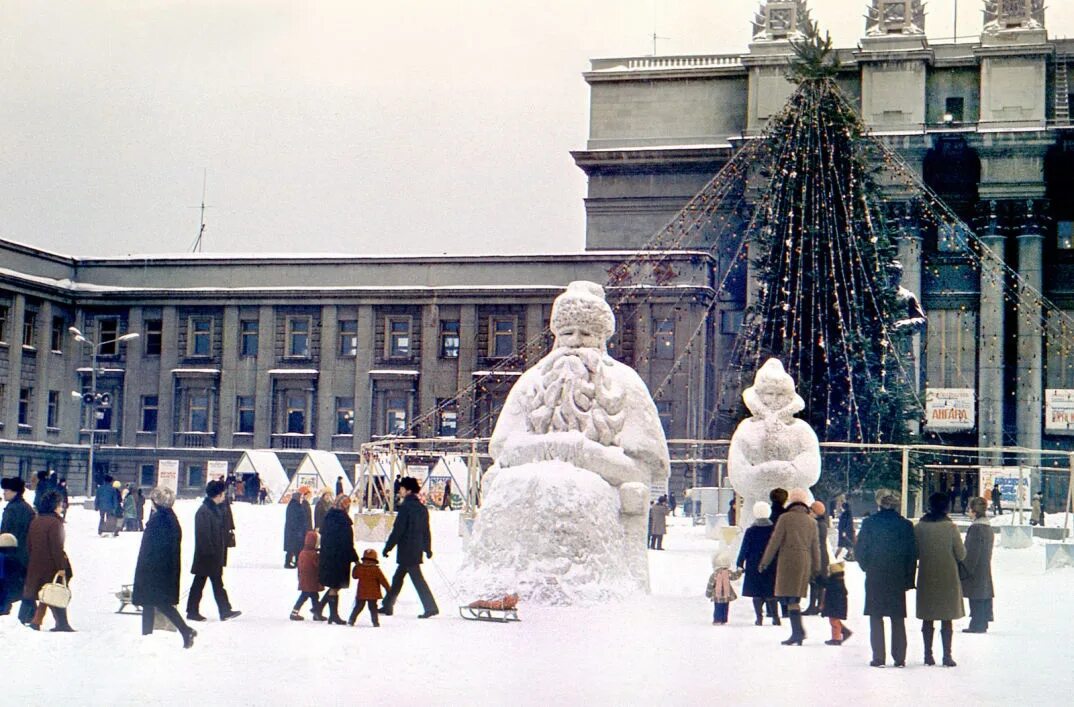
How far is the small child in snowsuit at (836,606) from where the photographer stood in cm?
1424

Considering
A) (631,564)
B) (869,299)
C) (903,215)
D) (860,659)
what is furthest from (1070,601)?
(903,215)

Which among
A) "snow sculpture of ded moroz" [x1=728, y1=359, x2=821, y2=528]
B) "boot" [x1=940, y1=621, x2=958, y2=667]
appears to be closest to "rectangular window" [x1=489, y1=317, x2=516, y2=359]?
"snow sculpture of ded moroz" [x1=728, y1=359, x2=821, y2=528]

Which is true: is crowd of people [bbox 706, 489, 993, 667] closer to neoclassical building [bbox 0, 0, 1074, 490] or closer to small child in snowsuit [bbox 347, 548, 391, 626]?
small child in snowsuit [bbox 347, 548, 391, 626]

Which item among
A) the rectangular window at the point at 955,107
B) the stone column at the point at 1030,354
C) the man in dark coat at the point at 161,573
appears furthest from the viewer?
the rectangular window at the point at 955,107

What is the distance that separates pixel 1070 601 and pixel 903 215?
38.0m

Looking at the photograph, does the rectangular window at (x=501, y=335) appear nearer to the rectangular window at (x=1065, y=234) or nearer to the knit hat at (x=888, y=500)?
the rectangular window at (x=1065, y=234)

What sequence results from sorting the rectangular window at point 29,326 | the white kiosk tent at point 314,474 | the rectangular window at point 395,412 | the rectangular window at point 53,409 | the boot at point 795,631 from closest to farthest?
the boot at point 795,631 < the white kiosk tent at point 314,474 < the rectangular window at point 29,326 < the rectangular window at point 53,409 < the rectangular window at point 395,412

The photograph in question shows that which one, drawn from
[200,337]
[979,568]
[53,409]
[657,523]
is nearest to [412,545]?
[979,568]

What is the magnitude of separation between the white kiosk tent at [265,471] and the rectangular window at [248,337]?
535 inches

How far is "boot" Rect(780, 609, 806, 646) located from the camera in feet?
45.8

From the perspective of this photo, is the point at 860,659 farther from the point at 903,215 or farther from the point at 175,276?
the point at 175,276

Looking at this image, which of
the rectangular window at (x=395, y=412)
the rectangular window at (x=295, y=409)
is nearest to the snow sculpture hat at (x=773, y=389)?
the rectangular window at (x=395, y=412)

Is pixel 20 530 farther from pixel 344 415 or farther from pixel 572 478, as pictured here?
pixel 344 415

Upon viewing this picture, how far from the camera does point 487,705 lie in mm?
10164
